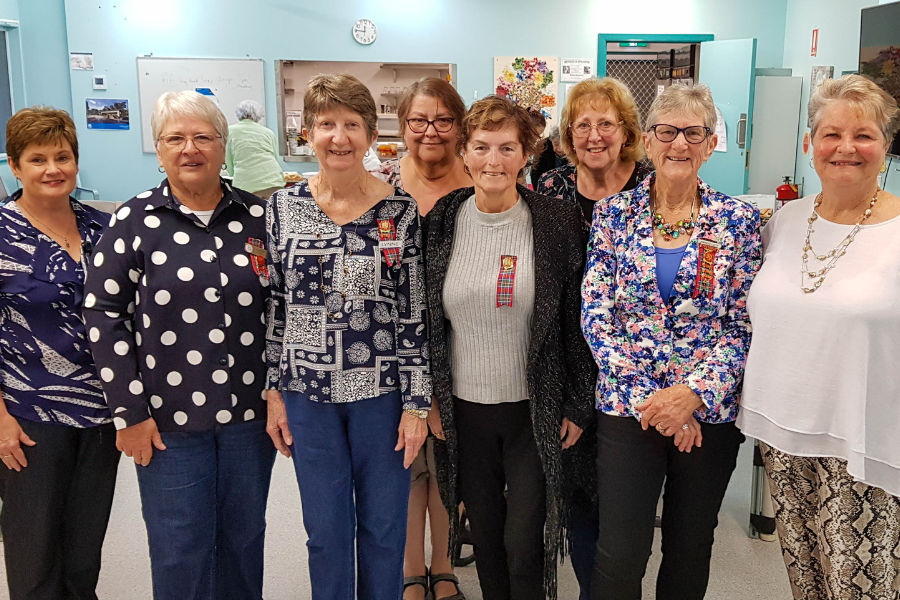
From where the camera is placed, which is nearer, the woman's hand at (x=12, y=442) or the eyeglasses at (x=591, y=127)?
the woman's hand at (x=12, y=442)

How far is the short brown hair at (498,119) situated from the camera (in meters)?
1.88

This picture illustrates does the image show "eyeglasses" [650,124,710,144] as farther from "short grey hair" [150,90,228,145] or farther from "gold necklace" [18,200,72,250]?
"gold necklace" [18,200,72,250]

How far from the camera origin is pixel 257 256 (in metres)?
1.88

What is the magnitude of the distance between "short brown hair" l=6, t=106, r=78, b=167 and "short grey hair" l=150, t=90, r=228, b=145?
0.92 ft

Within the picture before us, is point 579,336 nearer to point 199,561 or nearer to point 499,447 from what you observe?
point 499,447

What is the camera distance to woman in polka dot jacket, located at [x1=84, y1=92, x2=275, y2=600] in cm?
180

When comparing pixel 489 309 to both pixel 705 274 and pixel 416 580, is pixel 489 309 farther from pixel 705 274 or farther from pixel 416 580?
pixel 416 580

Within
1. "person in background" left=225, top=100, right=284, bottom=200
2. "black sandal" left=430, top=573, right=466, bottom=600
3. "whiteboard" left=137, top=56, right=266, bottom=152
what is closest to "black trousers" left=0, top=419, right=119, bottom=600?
"black sandal" left=430, top=573, right=466, bottom=600

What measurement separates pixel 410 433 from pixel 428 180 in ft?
2.95

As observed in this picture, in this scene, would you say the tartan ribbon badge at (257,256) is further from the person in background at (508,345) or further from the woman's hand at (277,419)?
the person in background at (508,345)

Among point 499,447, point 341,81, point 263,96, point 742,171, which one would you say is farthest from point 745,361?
point 263,96

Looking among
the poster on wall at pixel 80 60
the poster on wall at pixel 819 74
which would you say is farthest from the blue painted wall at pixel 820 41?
the poster on wall at pixel 80 60

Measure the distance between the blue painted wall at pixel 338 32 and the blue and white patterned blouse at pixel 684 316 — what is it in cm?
599

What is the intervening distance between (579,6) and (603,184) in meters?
5.74
